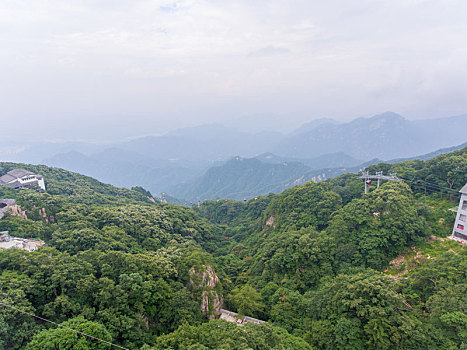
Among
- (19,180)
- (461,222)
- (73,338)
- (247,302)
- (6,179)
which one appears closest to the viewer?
(73,338)

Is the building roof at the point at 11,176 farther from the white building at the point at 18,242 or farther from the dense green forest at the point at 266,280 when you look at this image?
the white building at the point at 18,242

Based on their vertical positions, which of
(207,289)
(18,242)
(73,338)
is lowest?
(207,289)

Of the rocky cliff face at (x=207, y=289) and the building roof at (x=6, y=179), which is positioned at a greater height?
the building roof at (x=6, y=179)

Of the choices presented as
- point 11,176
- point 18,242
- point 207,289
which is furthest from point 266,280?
point 11,176

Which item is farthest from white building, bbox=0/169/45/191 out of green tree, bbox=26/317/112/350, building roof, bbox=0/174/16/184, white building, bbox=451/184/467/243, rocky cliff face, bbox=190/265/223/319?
white building, bbox=451/184/467/243

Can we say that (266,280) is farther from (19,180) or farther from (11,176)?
(11,176)

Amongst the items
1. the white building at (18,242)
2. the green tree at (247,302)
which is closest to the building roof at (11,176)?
the white building at (18,242)
